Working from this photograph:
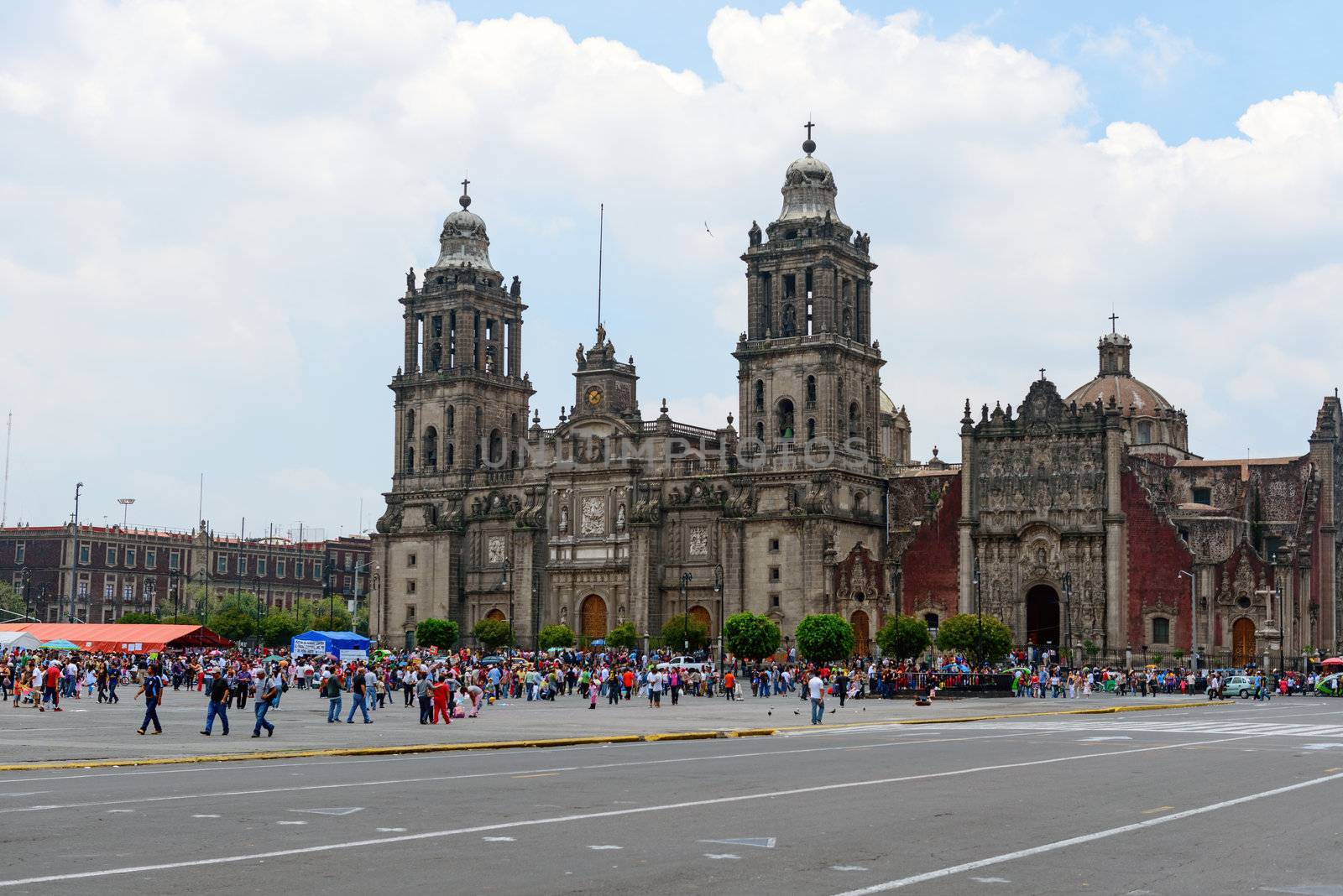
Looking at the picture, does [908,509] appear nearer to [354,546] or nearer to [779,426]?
[779,426]

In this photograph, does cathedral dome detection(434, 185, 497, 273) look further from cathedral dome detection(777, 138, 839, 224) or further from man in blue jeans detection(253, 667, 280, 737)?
man in blue jeans detection(253, 667, 280, 737)

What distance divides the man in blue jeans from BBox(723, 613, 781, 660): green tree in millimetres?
51637

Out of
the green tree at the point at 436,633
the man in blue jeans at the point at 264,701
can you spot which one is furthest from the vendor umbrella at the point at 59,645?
the man in blue jeans at the point at 264,701

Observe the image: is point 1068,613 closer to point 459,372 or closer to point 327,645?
point 327,645

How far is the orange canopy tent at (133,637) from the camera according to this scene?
2949 inches

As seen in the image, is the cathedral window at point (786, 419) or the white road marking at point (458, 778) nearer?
the white road marking at point (458, 778)

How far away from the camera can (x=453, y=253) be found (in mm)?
116000

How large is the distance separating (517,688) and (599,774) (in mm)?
36775

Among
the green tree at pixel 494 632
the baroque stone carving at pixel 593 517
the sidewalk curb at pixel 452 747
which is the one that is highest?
the baroque stone carving at pixel 593 517

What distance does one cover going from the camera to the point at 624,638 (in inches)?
3802

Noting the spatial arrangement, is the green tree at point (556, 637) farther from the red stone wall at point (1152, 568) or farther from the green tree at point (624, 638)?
the red stone wall at point (1152, 568)

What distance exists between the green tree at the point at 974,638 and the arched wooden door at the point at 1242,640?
474 inches

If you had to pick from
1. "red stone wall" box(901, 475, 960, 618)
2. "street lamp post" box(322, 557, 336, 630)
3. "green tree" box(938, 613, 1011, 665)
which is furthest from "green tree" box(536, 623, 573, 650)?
"street lamp post" box(322, 557, 336, 630)

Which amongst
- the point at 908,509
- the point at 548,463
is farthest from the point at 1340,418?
the point at 548,463
